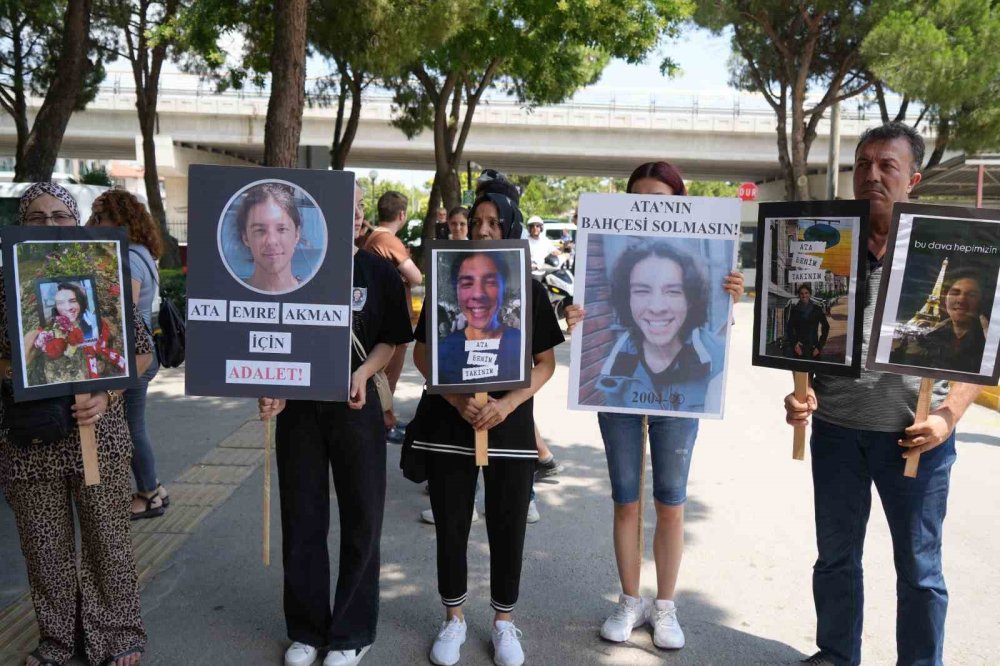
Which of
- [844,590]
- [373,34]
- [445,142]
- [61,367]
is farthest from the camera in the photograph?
[445,142]

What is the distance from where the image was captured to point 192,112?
124 ft

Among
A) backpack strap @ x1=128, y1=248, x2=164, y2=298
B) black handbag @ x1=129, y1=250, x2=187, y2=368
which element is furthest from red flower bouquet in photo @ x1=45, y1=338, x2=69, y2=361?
backpack strap @ x1=128, y1=248, x2=164, y2=298

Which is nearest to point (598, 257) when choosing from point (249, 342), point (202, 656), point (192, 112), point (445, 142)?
point (249, 342)

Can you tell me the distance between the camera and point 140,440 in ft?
18.0

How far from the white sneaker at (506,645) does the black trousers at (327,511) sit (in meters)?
0.53

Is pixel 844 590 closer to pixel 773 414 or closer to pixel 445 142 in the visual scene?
pixel 773 414

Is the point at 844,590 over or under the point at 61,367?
under

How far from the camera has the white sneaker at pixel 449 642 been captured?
370 cm

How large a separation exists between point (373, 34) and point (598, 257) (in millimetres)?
12012

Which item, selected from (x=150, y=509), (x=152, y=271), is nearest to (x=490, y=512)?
(x=152, y=271)

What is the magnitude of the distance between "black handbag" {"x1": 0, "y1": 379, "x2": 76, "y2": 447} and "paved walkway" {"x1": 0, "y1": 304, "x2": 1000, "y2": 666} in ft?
3.56

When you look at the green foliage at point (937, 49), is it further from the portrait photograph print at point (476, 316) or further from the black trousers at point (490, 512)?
the black trousers at point (490, 512)

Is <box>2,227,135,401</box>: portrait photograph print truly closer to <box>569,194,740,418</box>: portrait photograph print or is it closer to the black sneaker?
<box>569,194,740,418</box>: portrait photograph print

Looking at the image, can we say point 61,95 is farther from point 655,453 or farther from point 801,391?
point 801,391
